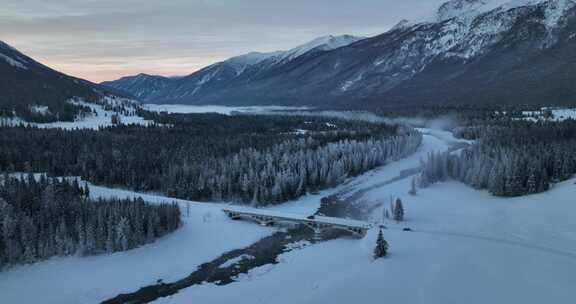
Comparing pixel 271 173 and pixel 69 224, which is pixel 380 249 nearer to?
pixel 69 224

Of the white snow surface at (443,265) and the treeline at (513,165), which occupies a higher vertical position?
the treeline at (513,165)

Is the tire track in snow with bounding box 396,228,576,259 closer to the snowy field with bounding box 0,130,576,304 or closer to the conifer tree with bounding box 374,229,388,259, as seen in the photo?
the snowy field with bounding box 0,130,576,304

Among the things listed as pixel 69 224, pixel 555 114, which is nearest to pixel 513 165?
pixel 69 224

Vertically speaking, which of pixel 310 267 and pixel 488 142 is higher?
pixel 488 142

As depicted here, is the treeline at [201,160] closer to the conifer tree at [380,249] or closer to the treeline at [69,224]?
the treeline at [69,224]

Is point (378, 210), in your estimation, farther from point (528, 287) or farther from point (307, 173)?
point (528, 287)

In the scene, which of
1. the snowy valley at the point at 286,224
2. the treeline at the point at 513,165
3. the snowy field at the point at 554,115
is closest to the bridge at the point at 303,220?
the snowy valley at the point at 286,224

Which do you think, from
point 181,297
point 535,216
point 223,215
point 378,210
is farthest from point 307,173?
point 181,297
